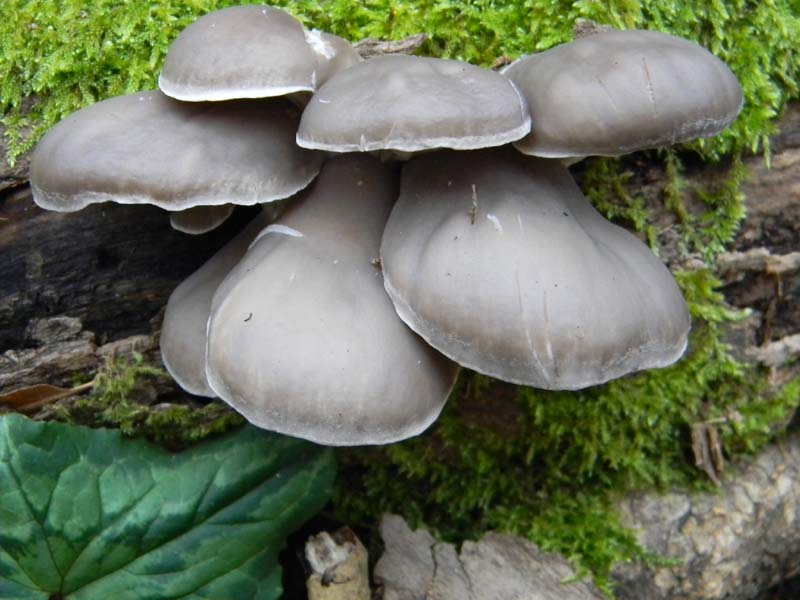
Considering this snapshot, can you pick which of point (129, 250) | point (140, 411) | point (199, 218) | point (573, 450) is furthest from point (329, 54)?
point (573, 450)

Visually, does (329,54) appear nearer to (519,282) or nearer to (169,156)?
(169,156)

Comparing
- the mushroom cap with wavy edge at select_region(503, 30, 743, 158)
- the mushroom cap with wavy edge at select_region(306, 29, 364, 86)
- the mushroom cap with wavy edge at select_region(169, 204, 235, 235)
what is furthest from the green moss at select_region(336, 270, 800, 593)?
the mushroom cap with wavy edge at select_region(306, 29, 364, 86)

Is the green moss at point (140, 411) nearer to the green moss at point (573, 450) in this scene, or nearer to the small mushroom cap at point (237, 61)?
the green moss at point (573, 450)

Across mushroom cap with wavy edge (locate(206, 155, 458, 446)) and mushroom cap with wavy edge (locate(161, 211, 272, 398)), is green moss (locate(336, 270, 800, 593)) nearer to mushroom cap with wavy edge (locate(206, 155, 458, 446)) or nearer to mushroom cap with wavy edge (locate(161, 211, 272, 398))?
mushroom cap with wavy edge (locate(206, 155, 458, 446))

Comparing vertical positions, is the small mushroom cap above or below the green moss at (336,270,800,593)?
above

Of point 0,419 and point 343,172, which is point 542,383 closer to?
point 343,172

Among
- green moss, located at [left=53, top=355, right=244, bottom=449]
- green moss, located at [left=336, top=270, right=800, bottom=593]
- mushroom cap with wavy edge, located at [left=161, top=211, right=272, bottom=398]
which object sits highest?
mushroom cap with wavy edge, located at [left=161, top=211, right=272, bottom=398]
